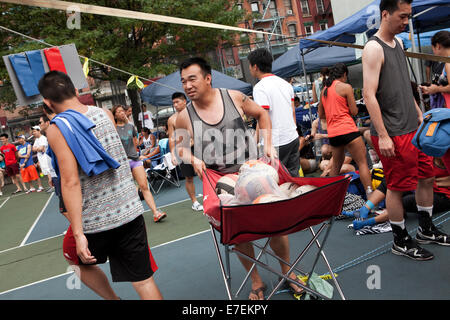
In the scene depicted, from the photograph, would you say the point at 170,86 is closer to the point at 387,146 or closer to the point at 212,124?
the point at 212,124

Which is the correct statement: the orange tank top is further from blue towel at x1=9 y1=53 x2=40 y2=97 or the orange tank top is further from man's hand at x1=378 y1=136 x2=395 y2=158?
blue towel at x1=9 y1=53 x2=40 y2=97

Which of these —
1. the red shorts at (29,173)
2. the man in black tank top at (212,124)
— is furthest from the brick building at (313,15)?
the man in black tank top at (212,124)

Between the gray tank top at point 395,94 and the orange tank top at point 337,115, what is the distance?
5.89 feet

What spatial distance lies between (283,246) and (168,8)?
62.6 ft

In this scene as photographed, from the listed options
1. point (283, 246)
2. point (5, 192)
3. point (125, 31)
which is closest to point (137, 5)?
point (125, 31)

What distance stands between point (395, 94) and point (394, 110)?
0.14 m

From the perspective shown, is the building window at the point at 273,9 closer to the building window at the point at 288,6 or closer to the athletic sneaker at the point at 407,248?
the building window at the point at 288,6

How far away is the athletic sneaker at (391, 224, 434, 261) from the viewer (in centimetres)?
346

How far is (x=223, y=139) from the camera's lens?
3.12 m

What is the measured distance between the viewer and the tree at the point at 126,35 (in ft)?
→ 60.2

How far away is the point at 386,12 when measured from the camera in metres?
3.19

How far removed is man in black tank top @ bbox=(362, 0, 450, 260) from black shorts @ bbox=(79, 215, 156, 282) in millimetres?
2099

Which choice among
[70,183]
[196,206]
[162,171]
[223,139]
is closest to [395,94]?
[223,139]

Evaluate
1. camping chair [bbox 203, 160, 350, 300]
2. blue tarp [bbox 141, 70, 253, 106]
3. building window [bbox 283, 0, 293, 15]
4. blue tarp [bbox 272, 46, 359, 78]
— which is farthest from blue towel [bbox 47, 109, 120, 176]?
building window [bbox 283, 0, 293, 15]
